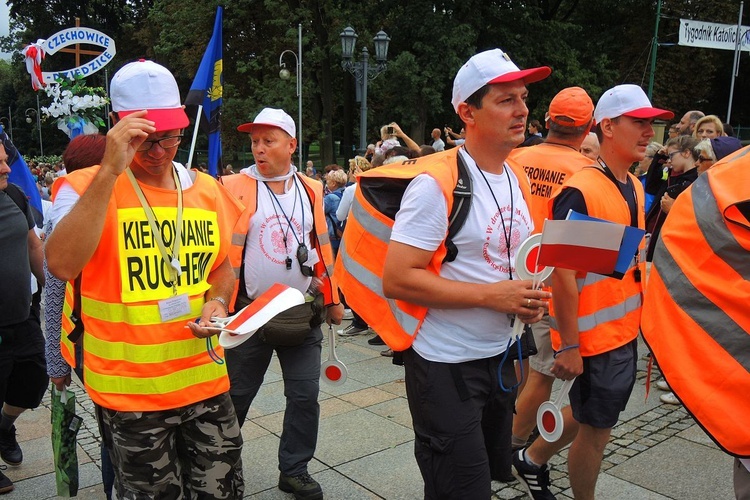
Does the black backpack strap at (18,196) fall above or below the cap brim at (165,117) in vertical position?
below

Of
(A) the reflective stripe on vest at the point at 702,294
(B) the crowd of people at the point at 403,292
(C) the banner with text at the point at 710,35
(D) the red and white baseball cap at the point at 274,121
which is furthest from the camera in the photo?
(C) the banner with text at the point at 710,35

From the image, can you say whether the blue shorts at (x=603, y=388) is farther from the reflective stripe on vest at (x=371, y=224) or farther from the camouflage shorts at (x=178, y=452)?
the camouflage shorts at (x=178, y=452)

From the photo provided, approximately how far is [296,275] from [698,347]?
2.42 meters

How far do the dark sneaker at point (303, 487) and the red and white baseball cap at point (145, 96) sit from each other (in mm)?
2159

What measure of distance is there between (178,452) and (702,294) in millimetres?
2045

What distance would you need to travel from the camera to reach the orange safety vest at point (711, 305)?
1.67 metres

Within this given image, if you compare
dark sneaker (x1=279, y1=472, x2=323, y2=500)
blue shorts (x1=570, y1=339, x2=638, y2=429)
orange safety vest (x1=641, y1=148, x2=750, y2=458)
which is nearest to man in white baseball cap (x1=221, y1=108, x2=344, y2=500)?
dark sneaker (x1=279, y1=472, x2=323, y2=500)

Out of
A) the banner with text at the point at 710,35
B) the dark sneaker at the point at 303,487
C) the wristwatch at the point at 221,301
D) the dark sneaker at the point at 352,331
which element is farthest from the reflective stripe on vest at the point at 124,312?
the banner with text at the point at 710,35

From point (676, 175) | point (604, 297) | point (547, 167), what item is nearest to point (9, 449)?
point (604, 297)

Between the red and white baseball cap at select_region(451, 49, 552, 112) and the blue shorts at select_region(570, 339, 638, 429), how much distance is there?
1.41m

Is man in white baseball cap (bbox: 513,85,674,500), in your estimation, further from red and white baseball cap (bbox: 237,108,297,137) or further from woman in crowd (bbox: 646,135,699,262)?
woman in crowd (bbox: 646,135,699,262)

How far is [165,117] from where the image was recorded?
241cm

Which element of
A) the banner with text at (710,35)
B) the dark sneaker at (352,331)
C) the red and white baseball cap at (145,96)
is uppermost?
the banner with text at (710,35)

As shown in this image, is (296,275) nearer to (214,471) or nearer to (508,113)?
(214,471)
